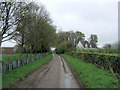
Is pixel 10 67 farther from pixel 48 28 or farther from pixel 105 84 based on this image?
pixel 48 28

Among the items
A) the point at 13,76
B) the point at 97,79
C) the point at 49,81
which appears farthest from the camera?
the point at 13,76

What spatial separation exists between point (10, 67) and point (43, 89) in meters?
4.71

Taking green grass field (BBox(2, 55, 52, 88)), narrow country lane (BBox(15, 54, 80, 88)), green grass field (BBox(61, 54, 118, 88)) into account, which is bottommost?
narrow country lane (BBox(15, 54, 80, 88))

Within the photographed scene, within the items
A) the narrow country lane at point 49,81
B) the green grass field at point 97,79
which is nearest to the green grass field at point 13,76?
the narrow country lane at point 49,81

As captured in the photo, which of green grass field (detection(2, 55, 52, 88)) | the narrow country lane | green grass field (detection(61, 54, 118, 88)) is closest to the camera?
green grass field (detection(61, 54, 118, 88))

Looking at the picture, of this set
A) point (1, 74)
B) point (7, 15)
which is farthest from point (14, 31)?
point (1, 74)

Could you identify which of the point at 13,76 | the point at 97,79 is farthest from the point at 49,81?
the point at 97,79

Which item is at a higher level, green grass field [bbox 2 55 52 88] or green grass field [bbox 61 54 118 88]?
green grass field [bbox 61 54 118 88]

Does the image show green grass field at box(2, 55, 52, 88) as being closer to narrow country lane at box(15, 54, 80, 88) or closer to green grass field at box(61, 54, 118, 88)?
narrow country lane at box(15, 54, 80, 88)

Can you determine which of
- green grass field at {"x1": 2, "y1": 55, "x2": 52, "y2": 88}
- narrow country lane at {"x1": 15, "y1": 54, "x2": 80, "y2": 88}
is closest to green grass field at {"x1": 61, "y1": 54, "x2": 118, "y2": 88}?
narrow country lane at {"x1": 15, "y1": 54, "x2": 80, "y2": 88}

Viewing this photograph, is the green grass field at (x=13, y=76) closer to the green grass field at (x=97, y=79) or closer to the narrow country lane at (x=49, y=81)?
the narrow country lane at (x=49, y=81)

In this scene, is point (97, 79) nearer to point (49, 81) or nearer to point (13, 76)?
point (49, 81)

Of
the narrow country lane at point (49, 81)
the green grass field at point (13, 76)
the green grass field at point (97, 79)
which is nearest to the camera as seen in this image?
the green grass field at point (97, 79)

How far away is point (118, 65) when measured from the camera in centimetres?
751
